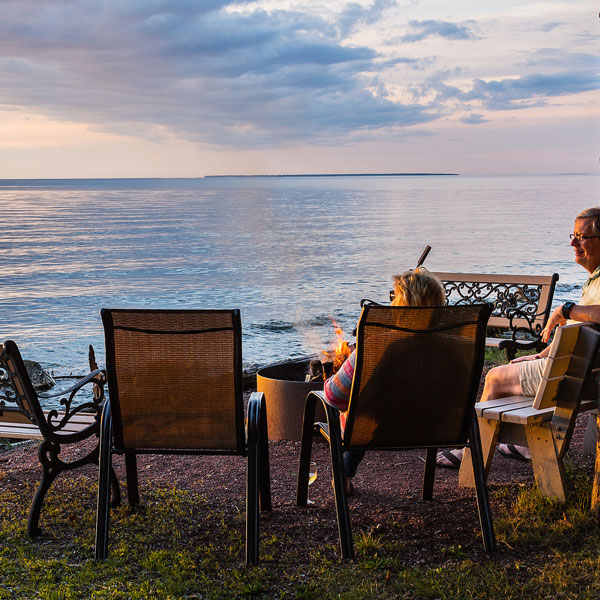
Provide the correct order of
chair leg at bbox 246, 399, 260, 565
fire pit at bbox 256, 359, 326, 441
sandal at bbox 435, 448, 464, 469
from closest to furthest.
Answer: chair leg at bbox 246, 399, 260, 565 < sandal at bbox 435, 448, 464, 469 < fire pit at bbox 256, 359, 326, 441

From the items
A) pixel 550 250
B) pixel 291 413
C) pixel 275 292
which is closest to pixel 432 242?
pixel 550 250

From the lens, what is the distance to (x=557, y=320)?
4898mm

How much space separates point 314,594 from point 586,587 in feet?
3.73

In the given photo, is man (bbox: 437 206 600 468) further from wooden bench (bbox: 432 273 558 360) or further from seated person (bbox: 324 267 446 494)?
wooden bench (bbox: 432 273 558 360)

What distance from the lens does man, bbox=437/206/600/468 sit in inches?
177

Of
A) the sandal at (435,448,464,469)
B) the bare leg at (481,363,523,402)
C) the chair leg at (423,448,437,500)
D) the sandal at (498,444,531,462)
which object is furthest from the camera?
the sandal at (498,444,531,462)

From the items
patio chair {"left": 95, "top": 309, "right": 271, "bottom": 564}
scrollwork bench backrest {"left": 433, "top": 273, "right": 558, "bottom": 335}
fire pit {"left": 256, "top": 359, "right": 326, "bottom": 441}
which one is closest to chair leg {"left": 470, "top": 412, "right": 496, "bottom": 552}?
patio chair {"left": 95, "top": 309, "right": 271, "bottom": 564}

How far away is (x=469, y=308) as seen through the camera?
3.65m

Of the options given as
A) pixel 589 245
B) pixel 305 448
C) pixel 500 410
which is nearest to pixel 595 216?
pixel 589 245

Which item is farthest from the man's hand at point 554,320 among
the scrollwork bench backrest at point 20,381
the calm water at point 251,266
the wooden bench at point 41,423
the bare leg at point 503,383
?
the calm water at point 251,266

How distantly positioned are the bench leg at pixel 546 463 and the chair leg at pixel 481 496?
0.53 meters

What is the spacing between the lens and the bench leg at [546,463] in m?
4.14

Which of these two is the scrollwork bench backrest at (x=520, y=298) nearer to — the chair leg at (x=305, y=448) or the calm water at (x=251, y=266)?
the calm water at (x=251, y=266)

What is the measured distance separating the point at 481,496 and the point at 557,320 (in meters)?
1.59
